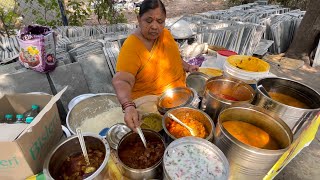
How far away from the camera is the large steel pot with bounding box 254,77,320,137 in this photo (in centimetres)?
157

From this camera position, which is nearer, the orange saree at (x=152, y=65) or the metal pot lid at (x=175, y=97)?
the metal pot lid at (x=175, y=97)

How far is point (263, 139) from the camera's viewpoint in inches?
61.1

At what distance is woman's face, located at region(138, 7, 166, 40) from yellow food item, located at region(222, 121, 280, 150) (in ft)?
3.45

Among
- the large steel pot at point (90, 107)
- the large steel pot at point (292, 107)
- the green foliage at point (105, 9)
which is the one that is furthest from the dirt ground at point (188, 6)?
the large steel pot at point (292, 107)

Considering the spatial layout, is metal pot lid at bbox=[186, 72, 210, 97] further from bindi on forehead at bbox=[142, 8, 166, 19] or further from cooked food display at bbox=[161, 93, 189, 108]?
bindi on forehead at bbox=[142, 8, 166, 19]

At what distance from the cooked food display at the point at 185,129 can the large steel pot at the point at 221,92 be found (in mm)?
202

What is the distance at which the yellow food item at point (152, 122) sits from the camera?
165cm

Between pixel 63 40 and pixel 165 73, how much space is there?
2.46 m

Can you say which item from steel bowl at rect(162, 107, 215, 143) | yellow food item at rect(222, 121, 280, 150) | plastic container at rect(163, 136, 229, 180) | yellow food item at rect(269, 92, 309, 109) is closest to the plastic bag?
steel bowl at rect(162, 107, 215, 143)

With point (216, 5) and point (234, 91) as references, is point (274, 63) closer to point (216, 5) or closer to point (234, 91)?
point (234, 91)

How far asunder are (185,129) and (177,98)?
450 mm

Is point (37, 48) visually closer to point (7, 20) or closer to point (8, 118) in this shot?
point (8, 118)

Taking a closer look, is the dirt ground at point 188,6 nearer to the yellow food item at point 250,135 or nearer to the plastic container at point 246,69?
the plastic container at point 246,69

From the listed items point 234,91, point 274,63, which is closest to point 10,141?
point 234,91
